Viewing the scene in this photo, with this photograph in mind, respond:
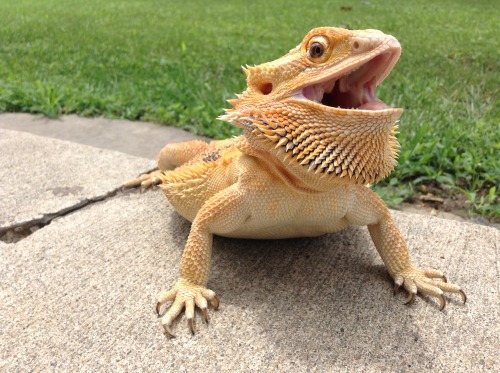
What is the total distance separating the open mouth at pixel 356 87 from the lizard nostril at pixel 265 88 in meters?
0.16

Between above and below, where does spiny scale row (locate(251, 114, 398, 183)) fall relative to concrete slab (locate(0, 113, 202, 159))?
above

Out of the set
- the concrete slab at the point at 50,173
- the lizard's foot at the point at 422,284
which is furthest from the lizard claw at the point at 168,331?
the concrete slab at the point at 50,173

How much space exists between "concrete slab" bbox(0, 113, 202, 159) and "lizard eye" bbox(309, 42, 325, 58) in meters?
2.33

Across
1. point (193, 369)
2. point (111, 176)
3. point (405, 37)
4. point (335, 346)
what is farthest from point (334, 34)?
point (405, 37)

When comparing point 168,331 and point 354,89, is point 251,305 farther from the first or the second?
point 354,89

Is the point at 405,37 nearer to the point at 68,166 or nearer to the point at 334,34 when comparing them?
the point at 68,166

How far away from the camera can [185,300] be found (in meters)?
1.81

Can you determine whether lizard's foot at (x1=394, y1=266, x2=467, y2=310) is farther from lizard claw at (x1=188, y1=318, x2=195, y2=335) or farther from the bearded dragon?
lizard claw at (x1=188, y1=318, x2=195, y2=335)

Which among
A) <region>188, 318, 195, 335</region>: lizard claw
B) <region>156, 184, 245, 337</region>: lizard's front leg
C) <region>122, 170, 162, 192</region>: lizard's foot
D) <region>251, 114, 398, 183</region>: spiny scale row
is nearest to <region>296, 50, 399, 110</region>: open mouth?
<region>251, 114, 398, 183</region>: spiny scale row

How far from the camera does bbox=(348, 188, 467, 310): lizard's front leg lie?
1.90 meters

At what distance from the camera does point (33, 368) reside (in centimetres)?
158

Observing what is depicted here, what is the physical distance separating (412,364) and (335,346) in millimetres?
266

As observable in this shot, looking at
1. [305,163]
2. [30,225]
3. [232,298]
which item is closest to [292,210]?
[305,163]

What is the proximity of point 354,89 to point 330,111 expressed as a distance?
0.23 metres
